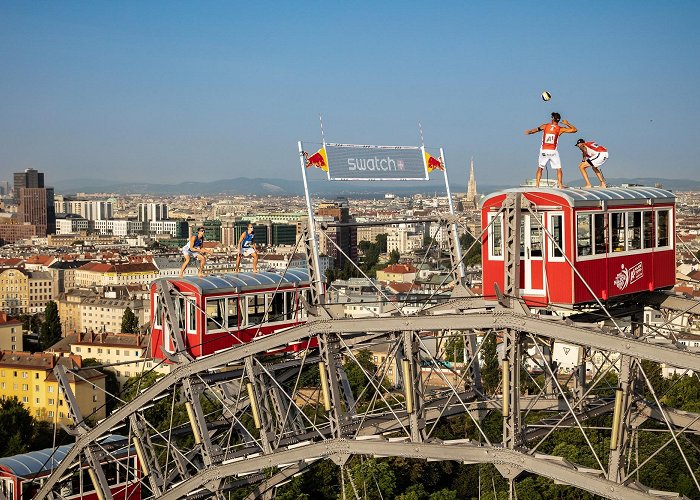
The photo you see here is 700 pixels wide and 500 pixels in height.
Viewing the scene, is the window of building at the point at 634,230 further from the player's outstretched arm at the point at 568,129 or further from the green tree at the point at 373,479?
the green tree at the point at 373,479

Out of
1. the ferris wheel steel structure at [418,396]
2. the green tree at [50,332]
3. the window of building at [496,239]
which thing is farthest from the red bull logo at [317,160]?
A: the green tree at [50,332]

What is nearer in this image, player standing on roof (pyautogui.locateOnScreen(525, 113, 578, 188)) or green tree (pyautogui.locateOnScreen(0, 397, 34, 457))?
player standing on roof (pyautogui.locateOnScreen(525, 113, 578, 188))

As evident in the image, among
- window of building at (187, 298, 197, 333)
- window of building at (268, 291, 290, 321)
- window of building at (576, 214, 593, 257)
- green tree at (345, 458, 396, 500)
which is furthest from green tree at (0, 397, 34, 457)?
window of building at (576, 214, 593, 257)

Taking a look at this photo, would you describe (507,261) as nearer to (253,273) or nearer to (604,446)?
(253,273)

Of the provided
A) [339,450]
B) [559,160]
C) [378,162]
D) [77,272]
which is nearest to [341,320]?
[339,450]

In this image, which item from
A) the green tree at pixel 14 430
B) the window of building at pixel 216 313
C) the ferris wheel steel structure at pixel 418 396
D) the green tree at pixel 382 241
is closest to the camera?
the ferris wheel steel structure at pixel 418 396

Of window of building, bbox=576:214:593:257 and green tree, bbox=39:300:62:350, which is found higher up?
window of building, bbox=576:214:593:257

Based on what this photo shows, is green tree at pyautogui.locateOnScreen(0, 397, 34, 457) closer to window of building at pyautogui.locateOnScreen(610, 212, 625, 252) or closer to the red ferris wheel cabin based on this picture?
the red ferris wheel cabin
